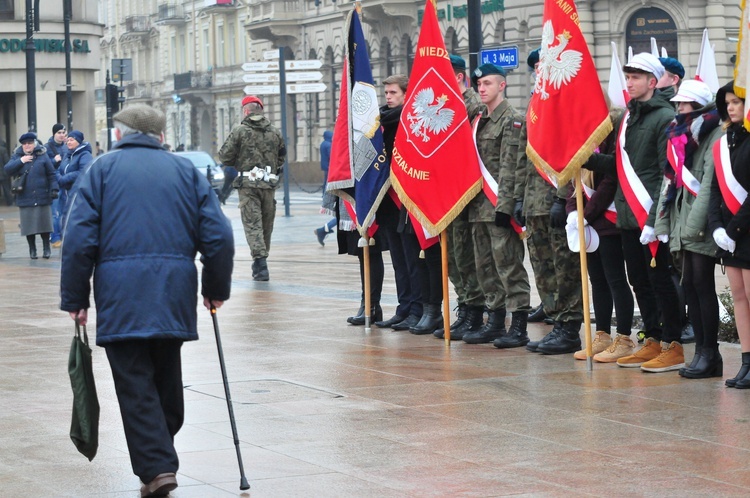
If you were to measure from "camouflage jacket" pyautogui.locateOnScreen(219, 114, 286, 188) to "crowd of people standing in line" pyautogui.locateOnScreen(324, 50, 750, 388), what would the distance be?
4.79m

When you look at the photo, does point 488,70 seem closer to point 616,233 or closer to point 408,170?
point 408,170

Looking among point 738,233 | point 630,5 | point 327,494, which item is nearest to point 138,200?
point 327,494

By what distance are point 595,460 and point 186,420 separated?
8.00 ft

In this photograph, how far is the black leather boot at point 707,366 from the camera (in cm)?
896

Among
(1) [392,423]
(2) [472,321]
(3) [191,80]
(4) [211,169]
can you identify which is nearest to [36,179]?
(2) [472,321]

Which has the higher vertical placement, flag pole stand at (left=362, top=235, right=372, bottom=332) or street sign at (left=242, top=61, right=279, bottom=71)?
street sign at (left=242, top=61, right=279, bottom=71)

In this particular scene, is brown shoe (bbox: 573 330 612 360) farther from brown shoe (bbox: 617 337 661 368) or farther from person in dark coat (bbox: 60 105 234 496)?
person in dark coat (bbox: 60 105 234 496)

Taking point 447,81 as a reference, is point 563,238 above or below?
below

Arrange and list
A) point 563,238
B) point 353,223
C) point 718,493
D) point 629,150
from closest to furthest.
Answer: point 718,493 < point 629,150 < point 563,238 < point 353,223

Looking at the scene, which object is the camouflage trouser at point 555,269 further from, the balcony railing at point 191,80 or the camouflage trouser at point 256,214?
the balcony railing at point 191,80

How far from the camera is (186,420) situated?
8.02 metres

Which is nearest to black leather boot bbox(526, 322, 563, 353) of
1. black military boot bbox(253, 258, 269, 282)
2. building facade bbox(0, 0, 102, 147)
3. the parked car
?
black military boot bbox(253, 258, 269, 282)

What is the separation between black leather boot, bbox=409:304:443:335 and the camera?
11.6 meters

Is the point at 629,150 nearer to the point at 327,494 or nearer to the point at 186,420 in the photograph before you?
the point at 186,420
